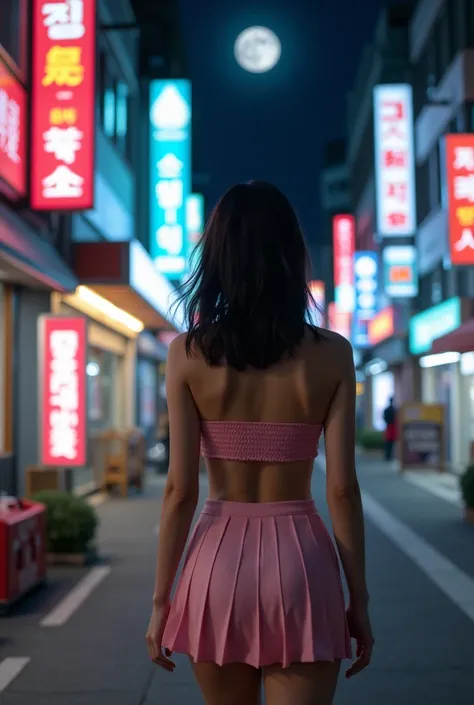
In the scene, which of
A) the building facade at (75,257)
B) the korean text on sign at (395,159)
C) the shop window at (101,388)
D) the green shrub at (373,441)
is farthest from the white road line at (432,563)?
the green shrub at (373,441)

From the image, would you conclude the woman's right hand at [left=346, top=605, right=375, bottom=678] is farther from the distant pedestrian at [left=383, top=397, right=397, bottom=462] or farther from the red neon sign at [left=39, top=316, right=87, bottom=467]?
the distant pedestrian at [left=383, top=397, right=397, bottom=462]

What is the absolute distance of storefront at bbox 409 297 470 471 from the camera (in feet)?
72.9

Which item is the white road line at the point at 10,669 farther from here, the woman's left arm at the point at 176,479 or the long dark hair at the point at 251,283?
the long dark hair at the point at 251,283

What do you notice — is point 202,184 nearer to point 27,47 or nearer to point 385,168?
point 385,168

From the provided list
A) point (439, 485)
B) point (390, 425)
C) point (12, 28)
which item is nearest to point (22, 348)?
point (12, 28)

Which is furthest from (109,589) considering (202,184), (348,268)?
(202,184)

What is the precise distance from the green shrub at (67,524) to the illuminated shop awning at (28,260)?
2674 mm

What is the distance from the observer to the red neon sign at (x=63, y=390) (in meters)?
12.3

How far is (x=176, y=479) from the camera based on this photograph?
230 cm

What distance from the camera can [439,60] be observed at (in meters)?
25.9

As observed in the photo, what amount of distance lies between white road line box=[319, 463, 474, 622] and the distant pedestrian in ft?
38.6

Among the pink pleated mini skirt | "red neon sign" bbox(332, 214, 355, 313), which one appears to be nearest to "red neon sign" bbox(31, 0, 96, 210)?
the pink pleated mini skirt

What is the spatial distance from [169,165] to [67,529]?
A: 14706 mm

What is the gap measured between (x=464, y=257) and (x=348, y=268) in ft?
78.3
